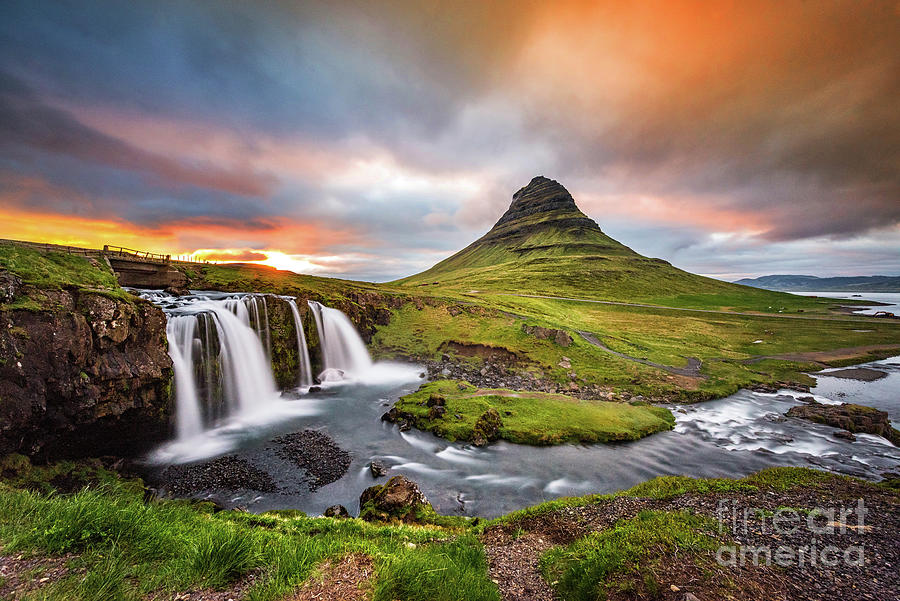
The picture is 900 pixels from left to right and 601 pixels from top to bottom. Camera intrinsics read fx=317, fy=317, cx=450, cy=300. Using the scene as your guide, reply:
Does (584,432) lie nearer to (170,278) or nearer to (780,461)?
(780,461)

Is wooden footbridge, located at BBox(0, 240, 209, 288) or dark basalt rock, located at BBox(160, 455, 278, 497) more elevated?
wooden footbridge, located at BBox(0, 240, 209, 288)

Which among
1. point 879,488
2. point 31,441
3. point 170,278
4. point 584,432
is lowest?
point 584,432

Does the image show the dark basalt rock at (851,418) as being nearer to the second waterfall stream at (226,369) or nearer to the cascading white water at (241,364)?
the second waterfall stream at (226,369)

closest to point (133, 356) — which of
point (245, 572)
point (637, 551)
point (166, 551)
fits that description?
point (166, 551)

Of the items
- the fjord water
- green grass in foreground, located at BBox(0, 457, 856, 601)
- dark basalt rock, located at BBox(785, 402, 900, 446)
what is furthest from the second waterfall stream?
dark basalt rock, located at BBox(785, 402, 900, 446)

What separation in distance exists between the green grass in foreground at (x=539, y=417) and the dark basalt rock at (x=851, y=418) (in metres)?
10.8

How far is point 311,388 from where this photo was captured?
3025 centimetres

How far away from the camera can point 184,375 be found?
75.2 ft

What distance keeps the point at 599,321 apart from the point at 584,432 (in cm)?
5231

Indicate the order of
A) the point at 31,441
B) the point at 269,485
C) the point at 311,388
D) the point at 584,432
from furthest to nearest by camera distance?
the point at 311,388 < the point at 584,432 < the point at 269,485 < the point at 31,441

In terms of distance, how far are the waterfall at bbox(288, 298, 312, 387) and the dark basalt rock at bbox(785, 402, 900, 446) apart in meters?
42.5

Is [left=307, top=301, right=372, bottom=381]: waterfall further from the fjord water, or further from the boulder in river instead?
the boulder in river

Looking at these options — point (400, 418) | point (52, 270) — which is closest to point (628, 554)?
point (400, 418)

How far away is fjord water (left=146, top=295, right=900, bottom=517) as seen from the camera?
51.6 feet
